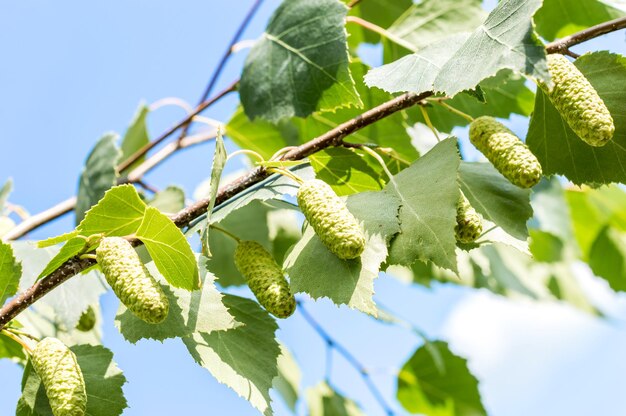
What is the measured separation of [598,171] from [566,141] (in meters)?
0.06

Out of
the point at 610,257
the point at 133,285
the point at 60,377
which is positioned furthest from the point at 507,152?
the point at 610,257

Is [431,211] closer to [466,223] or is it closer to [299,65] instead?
[466,223]

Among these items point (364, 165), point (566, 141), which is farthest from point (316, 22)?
point (566, 141)

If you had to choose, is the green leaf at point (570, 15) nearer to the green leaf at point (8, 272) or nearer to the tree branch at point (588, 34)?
the tree branch at point (588, 34)

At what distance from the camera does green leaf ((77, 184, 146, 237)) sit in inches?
34.9

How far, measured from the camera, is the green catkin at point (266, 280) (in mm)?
886

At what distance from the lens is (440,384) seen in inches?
69.1

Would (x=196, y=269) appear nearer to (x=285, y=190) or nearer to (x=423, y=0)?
(x=285, y=190)

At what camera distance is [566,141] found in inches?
39.2

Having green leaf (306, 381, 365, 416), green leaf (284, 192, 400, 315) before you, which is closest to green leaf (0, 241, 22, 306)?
green leaf (284, 192, 400, 315)

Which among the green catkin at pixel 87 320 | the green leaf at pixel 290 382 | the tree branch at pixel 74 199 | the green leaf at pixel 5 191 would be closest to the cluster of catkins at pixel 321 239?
the green catkin at pixel 87 320

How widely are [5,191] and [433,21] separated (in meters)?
0.92

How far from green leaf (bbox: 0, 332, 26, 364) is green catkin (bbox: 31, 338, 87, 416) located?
153 mm

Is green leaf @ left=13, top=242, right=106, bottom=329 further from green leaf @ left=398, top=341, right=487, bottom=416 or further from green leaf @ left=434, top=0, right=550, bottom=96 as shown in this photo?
green leaf @ left=398, top=341, right=487, bottom=416
